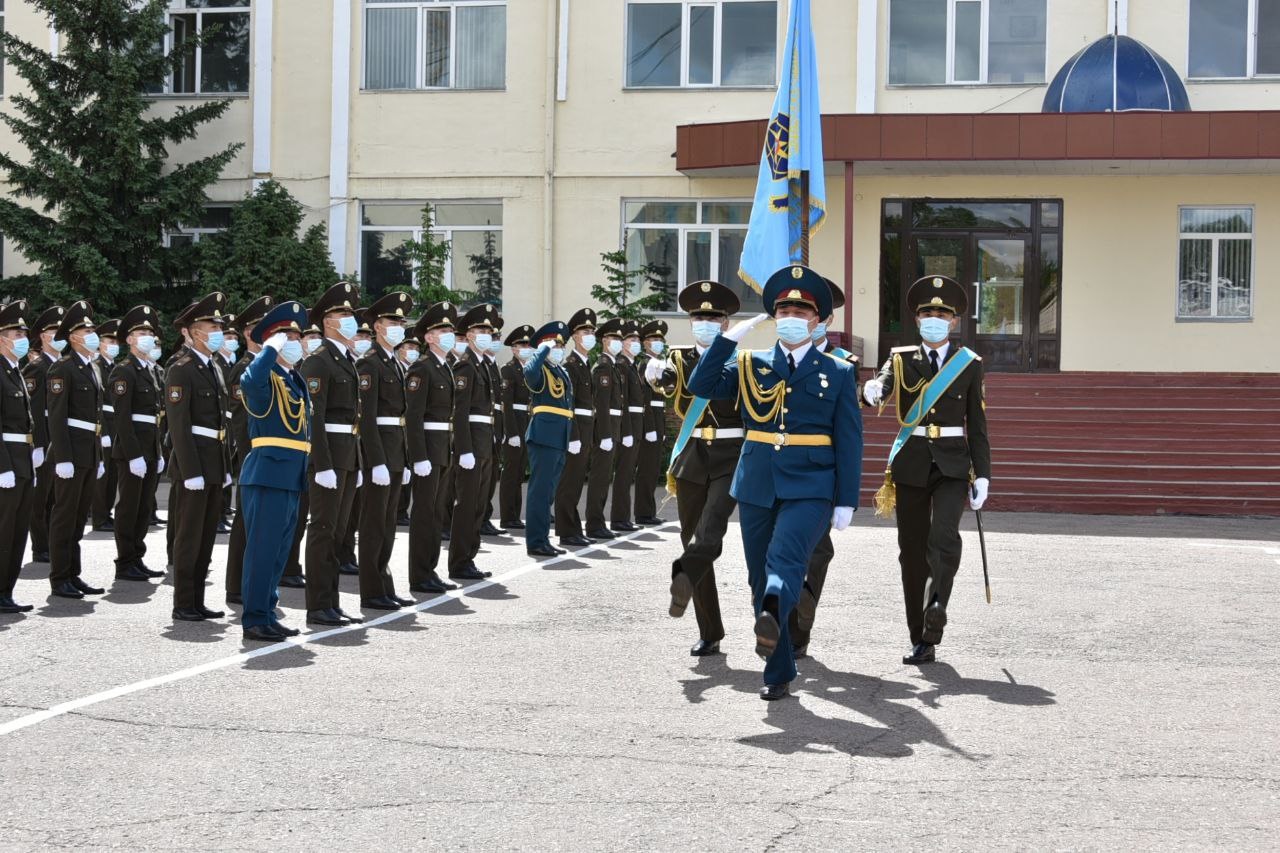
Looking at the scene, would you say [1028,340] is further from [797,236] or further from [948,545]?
[948,545]

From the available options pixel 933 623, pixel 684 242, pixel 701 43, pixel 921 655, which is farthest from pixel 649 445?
pixel 701 43

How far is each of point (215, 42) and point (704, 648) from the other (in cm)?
2268

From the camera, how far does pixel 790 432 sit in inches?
320

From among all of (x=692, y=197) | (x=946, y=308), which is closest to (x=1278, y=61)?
(x=692, y=197)

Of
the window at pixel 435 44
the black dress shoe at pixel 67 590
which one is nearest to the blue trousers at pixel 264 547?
the black dress shoe at pixel 67 590

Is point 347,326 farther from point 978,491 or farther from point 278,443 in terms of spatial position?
point 978,491

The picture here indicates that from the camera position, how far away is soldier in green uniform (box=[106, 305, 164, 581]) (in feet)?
41.5

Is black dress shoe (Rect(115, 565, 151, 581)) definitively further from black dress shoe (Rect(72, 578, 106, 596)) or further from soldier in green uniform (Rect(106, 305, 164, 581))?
black dress shoe (Rect(72, 578, 106, 596))

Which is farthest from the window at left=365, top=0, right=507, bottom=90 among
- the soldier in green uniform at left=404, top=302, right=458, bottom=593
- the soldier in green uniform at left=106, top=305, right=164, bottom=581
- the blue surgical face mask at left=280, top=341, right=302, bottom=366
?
the blue surgical face mask at left=280, top=341, right=302, bottom=366

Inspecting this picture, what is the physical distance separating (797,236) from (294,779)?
8.48 metres

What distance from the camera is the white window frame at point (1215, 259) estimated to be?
85.6ft

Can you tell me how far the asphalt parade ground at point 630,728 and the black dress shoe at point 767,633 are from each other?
1.01ft

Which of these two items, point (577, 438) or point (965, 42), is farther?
point (965, 42)

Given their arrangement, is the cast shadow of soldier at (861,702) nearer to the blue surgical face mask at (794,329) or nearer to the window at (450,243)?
the blue surgical face mask at (794,329)
